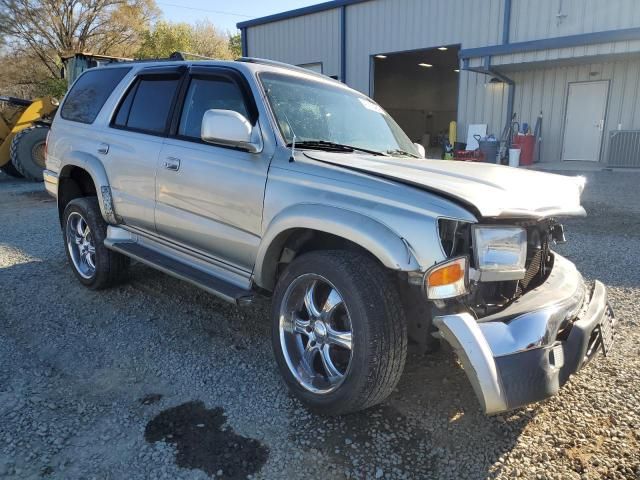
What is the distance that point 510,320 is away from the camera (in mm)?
2301

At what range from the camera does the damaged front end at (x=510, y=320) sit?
2.13m

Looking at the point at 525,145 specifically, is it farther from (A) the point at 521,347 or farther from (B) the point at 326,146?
(A) the point at 521,347

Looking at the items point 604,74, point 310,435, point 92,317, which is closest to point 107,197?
point 92,317

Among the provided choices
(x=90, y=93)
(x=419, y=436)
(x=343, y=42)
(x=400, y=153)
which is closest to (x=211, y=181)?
(x=400, y=153)

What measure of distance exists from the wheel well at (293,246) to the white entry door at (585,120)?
14.8m

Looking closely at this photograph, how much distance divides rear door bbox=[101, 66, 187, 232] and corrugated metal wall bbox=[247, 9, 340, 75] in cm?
1616

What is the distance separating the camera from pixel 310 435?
2.55 metres

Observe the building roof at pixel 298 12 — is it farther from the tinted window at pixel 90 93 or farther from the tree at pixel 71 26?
the tree at pixel 71 26

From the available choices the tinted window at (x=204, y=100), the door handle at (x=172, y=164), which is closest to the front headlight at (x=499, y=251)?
the tinted window at (x=204, y=100)

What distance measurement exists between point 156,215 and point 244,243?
1.06 m

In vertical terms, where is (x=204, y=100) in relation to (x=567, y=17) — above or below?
below

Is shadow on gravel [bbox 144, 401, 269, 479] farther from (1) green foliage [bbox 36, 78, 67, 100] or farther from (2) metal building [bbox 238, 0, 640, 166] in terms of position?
(1) green foliage [bbox 36, 78, 67, 100]

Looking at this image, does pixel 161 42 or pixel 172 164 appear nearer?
pixel 172 164

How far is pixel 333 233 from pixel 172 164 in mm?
1610
